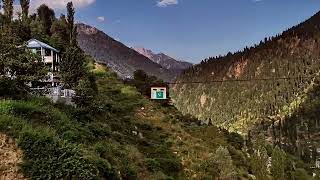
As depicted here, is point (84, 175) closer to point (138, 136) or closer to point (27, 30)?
point (138, 136)

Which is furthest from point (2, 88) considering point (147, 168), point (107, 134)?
point (147, 168)

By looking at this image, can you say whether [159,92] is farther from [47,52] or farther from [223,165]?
[223,165]

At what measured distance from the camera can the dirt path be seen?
826 inches

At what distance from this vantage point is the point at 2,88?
28.9 m

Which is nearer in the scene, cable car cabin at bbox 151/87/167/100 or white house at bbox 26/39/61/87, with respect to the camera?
cable car cabin at bbox 151/87/167/100

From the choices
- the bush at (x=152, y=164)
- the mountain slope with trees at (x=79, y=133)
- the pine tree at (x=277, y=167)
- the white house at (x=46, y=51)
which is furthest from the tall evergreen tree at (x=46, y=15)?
the bush at (x=152, y=164)

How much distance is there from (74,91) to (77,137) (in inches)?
610

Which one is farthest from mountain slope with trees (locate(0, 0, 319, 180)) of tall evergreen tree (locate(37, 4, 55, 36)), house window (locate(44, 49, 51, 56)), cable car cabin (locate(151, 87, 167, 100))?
house window (locate(44, 49, 51, 56))

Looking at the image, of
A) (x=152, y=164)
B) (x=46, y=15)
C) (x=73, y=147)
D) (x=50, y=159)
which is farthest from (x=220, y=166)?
(x=50, y=159)

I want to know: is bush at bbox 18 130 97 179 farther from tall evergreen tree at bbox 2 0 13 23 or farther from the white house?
the white house

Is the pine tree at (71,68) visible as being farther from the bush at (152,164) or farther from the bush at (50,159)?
the bush at (50,159)

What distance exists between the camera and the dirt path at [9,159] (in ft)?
68.8

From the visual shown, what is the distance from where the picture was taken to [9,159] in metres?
21.5

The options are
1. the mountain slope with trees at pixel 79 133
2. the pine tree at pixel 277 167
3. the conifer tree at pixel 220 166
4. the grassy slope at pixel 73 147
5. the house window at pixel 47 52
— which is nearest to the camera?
the grassy slope at pixel 73 147
